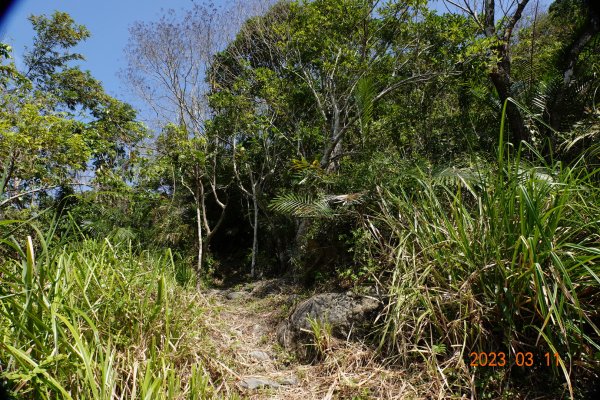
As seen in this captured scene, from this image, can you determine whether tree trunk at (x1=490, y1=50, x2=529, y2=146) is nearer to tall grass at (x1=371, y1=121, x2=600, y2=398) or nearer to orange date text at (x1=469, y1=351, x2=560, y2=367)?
tall grass at (x1=371, y1=121, x2=600, y2=398)

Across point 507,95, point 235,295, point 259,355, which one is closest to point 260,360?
point 259,355

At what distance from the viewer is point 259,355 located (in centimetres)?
343

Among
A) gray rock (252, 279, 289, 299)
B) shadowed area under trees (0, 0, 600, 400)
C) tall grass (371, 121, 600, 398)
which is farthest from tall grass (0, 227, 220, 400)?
gray rock (252, 279, 289, 299)

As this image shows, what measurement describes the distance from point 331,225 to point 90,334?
3193mm

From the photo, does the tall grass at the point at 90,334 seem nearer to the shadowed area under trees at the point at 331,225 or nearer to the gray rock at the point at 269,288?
the shadowed area under trees at the point at 331,225

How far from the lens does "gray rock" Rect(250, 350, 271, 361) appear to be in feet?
11.0

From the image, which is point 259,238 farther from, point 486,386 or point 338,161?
point 486,386

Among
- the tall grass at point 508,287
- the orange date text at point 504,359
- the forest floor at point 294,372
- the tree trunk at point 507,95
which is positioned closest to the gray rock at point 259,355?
the forest floor at point 294,372

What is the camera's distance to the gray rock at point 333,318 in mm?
3303

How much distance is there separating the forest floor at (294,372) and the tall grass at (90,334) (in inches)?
9.6

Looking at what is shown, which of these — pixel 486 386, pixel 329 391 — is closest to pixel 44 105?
pixel 329 391

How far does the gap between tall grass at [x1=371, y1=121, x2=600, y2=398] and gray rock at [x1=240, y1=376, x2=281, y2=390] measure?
0.93 metres

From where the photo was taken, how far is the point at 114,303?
95.3 inches

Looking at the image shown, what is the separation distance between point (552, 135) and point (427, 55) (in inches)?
128
